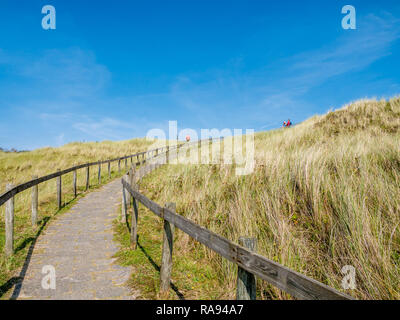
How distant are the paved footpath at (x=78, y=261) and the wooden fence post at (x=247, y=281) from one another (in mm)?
2255

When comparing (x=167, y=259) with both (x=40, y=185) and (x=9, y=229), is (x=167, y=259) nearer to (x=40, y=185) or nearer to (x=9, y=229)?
(x=9, y=229)

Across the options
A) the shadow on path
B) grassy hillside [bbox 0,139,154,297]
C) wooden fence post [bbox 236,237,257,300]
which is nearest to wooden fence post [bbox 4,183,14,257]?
grassy hillside [bbox 0,139,154,297]

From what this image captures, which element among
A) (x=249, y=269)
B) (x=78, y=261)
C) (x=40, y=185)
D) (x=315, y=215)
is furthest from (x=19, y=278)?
(x=40, y=185)

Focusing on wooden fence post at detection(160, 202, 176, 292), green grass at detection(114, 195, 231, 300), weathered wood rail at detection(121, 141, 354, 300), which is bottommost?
green grass at detection(114, 195, 231, 300)

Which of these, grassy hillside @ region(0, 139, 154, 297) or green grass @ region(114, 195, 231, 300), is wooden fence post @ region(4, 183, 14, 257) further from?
green grass @ region(114, 195, 231, 300)

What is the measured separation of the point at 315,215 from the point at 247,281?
2893mm

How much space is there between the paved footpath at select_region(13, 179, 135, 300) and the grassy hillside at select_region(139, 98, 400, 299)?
5.09 feet

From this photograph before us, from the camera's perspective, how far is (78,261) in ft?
17.0

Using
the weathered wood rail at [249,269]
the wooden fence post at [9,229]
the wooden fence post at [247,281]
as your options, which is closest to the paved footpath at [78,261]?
the wooden fence post at [9,229]

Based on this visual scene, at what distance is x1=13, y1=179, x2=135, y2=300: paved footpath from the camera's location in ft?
13.0

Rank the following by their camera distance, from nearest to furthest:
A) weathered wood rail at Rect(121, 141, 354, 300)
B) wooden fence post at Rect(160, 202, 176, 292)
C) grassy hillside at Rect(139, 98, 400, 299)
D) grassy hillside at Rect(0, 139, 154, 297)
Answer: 1. weathered wood rail at Rect(121, 141, 354, 300)
2. grassy hillside at Rect(139, 98, 400, 299)
3. wooden fence post at Rect(160, 202, 176, 292)
4. grassy hillside at Rect(0, 139, 154, 297)

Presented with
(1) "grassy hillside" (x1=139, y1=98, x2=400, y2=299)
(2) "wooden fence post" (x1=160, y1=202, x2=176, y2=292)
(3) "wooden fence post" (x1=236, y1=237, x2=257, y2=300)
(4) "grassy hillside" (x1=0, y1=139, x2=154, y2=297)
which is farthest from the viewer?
(4) "grassy hillside" (x1=0, y1=139, x2=154, y2=297)
